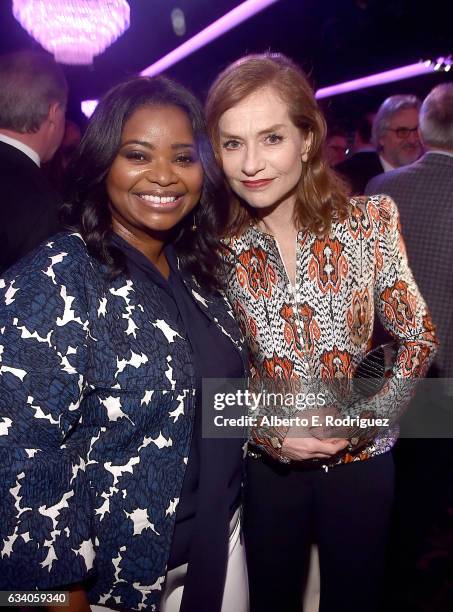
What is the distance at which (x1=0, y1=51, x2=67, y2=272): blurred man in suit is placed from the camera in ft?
7.54

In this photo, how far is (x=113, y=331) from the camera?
1145 mm

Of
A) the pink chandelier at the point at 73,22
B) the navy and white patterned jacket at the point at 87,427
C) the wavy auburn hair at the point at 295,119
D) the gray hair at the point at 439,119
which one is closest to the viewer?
the navy and white patterned jacket at the point at 87,427

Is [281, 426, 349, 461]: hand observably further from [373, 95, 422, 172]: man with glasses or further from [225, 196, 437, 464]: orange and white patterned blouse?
[373, 95, 422, 172]: man with glasses

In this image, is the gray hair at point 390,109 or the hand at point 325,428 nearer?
the hand at point 325,428

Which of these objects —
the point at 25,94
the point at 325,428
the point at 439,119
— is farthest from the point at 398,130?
the point at 325,428

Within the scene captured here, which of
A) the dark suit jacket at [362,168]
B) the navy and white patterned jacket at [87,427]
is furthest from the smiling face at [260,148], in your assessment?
the dark suit jacket at [362,168]

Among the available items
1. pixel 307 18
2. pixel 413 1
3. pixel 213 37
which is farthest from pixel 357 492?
pixel 213 37

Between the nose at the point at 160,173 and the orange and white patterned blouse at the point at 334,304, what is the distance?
0.35 metres

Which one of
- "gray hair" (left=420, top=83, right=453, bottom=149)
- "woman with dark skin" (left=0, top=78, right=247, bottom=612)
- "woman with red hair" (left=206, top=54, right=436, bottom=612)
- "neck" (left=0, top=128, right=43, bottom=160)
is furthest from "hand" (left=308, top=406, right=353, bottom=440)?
"neck" (left=0, top=128, right=43, bottom=160)

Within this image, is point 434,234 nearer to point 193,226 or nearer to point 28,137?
point 193,226

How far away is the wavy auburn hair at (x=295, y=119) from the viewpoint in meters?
1.47

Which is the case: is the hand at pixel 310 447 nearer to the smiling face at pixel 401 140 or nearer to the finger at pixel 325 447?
the finger at pixel 325 447

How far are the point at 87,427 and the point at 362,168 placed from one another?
3335mm

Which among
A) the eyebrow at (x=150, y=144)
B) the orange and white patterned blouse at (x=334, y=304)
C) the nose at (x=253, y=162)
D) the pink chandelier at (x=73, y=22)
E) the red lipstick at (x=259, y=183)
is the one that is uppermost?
the pink chandelier at (x=73, y=22)
